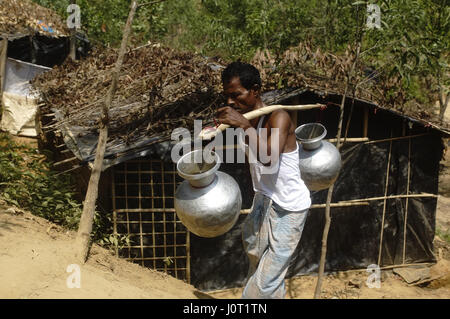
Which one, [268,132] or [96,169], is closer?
[268,132]

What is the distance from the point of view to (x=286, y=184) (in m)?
2.75

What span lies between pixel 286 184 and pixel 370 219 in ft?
15.0

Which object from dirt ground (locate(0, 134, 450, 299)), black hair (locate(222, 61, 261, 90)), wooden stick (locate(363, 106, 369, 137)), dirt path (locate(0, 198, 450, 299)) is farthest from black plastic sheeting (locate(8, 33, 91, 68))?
black hair (locate(222, 61, 261, 90))

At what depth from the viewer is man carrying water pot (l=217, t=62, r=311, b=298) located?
2607 millimetres

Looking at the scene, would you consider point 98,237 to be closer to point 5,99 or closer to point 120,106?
point 120,106

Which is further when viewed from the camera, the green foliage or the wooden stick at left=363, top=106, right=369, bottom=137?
the wooden stick at left=363, top=106, right=369, bottom=137

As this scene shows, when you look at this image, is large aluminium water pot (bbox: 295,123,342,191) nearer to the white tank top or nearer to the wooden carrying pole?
the white tank top

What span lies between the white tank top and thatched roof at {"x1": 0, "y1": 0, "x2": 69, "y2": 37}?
10160mm

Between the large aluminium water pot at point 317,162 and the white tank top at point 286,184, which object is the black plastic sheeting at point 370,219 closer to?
the large aluminium water pot at point 317,162

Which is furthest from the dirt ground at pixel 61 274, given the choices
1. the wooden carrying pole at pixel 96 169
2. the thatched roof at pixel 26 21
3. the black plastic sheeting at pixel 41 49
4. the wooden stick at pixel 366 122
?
the thatched roof at pixel 26 21

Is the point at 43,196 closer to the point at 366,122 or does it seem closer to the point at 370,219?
the point at 366,122

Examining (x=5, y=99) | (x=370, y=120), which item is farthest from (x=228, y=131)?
(x=5, y=99)

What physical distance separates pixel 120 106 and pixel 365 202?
4099 mm

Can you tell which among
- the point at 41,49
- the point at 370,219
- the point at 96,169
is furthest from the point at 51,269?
the point at 41,49
